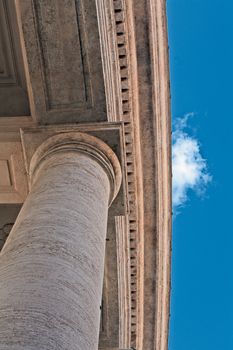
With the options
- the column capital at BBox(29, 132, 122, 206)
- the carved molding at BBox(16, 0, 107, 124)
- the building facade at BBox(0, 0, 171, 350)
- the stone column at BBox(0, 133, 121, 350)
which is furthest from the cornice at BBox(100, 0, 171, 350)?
the stone column at BBox(0, 133, 121, 350)

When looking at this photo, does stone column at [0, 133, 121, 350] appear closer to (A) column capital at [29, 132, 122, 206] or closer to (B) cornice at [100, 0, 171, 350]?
(A) column capital at [29, 132, 122, 206]

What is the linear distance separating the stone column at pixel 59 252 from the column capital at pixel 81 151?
0.06ft

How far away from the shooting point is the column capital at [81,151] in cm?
1048

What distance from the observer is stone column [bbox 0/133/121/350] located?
562cm

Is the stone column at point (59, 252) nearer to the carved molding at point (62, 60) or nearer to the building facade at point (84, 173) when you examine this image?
the building facade at point (84, 173)

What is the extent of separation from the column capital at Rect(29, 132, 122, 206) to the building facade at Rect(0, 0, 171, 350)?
0.08 ft

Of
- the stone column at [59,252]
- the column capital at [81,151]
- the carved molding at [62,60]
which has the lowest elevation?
the stone column at [59,252]

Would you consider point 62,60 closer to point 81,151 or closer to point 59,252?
point 81,151

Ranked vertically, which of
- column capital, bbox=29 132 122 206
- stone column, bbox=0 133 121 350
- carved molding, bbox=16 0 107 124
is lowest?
stone column, bbox=0 133 121 350

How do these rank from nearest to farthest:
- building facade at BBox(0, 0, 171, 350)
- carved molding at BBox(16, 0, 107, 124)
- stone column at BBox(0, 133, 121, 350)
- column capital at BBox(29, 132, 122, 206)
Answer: stone column at BBox(0, 133, 121, 350) < building facade at BBox(0, 0, 171, 350) < column capital at BBox(29, 132, 122, 206) < carved molding at BBox(16, 0, 107, 124)

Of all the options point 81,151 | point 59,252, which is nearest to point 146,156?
point 81,151

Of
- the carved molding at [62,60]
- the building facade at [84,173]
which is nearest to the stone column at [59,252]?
the building facade at [84,173]

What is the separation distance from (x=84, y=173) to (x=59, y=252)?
2810mm

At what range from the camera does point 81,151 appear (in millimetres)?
10406
